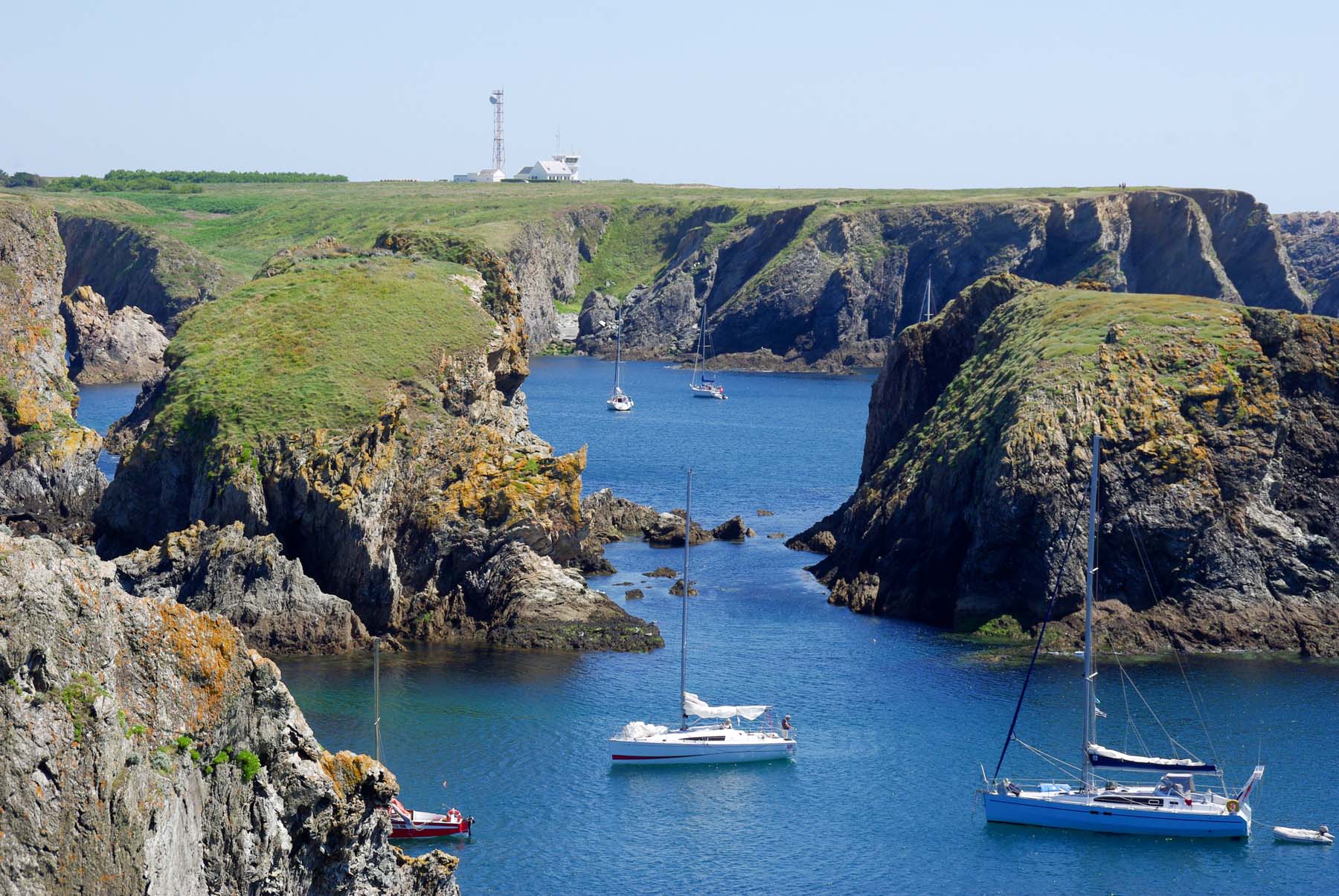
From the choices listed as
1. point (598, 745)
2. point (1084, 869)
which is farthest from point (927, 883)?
point (598, 745)

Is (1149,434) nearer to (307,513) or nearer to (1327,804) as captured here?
(1327,804)

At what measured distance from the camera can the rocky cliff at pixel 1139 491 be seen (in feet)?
267

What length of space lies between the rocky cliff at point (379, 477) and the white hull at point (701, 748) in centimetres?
1433

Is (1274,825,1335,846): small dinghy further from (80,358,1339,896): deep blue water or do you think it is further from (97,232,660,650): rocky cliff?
(97,232,660,650): rocky cliff

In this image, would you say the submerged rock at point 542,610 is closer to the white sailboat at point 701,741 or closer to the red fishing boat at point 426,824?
the white sailboat at point 701,741

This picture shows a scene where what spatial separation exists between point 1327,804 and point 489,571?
39464 millimetres

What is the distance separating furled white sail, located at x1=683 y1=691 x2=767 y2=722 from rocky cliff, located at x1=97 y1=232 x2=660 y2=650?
43.5 feet

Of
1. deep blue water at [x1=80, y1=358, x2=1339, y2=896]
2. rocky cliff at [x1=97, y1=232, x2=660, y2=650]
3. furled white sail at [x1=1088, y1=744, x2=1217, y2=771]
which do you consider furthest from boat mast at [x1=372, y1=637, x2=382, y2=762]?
furled white sail at [x1=1088, y1=744, x2=1217, y2=771]

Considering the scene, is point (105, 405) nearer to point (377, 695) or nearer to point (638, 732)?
point (638, 732)

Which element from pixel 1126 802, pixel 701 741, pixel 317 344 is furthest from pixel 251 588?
pixel 1126 802

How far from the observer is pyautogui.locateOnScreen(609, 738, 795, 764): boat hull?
63.4 m

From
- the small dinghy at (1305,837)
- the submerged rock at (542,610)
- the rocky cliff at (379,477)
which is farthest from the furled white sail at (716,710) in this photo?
the small dinghy at (1305,837)

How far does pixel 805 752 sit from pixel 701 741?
4248 mm

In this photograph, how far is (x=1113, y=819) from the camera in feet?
187
